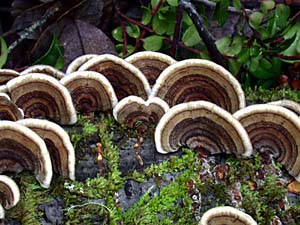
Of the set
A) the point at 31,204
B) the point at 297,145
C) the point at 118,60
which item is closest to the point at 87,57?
the point at 118,60

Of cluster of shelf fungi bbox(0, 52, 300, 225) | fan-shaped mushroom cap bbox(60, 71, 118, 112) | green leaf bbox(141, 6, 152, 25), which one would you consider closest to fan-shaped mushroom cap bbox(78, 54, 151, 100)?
cluster of shelf fungi bbox(0, 52, 300, 225)

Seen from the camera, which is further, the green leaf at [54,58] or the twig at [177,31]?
the green leaf at [54,58]

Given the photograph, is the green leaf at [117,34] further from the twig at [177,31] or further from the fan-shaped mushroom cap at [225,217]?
the fan-shaped mushroom cap at [225,217]

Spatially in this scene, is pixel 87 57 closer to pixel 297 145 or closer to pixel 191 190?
pixel 191 190

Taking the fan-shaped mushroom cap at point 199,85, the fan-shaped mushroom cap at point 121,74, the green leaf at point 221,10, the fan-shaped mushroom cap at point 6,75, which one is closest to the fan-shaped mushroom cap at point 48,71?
the fan-shaped mushroom cap at point 6,75

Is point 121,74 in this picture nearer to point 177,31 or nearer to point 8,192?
point 8,192

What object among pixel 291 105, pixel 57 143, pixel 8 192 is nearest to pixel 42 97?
pixel 57 143
